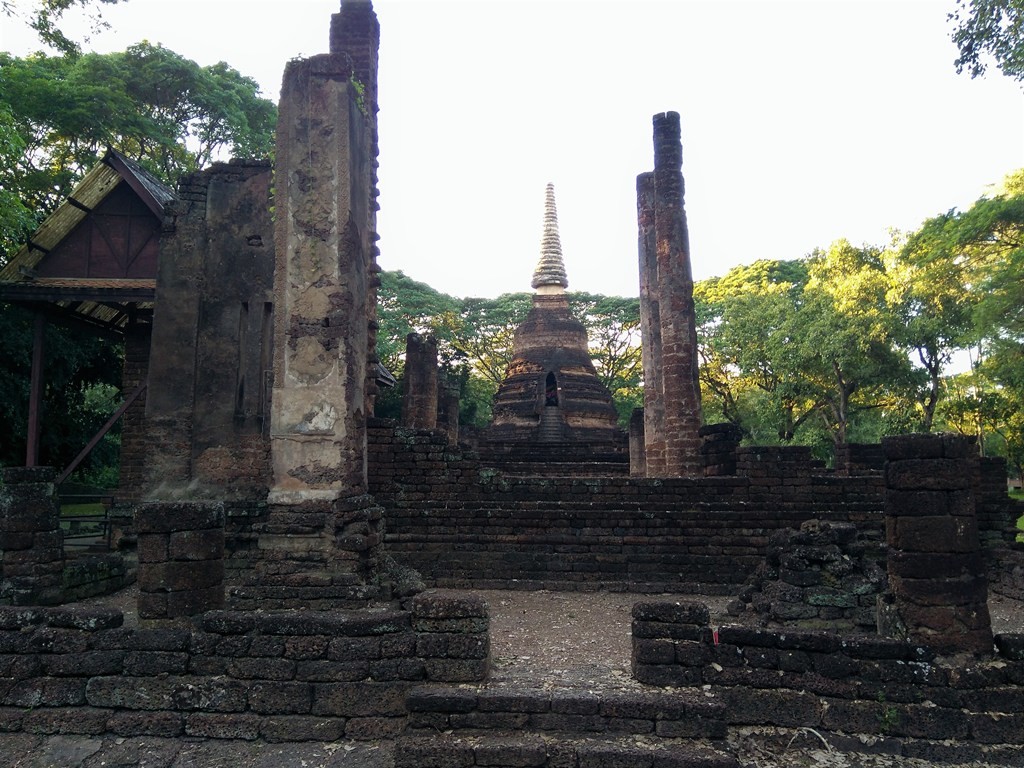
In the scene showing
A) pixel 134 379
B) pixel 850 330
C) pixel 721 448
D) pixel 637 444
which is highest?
pixel 850 330

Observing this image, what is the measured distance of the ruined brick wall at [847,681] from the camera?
13.9 ft

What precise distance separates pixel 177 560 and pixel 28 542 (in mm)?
4626

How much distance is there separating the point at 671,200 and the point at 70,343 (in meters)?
13.5

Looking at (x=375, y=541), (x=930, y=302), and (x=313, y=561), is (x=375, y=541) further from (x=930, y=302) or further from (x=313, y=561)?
(x=930, y=302)

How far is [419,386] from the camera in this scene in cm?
1700

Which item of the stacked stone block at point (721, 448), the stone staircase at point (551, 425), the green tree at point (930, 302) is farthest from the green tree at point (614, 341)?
the stacked stone block at point (721, 448)

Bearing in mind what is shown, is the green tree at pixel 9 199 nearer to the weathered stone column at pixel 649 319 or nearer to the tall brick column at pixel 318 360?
the tall brick column at pixel 318 360

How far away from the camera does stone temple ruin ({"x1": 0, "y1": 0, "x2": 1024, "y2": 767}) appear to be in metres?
4.38

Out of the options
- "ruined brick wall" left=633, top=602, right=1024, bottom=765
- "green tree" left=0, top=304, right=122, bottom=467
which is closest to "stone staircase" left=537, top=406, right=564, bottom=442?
"green tree" left=0, top=304, right=122, bottom=467

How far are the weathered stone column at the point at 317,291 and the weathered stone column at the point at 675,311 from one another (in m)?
6.61

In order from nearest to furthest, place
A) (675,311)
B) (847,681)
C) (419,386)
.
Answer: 1. (847,681)
2. (675,311)
3. (419,386)

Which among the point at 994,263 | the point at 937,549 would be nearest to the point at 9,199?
the point at 937,549

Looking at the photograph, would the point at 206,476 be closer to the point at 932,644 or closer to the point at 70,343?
the point at 70,343

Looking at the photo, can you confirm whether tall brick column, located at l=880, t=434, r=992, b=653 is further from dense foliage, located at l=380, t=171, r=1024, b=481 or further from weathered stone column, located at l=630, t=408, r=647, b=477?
weathered stone column, located at l=630, t=408, r=647, b=477
